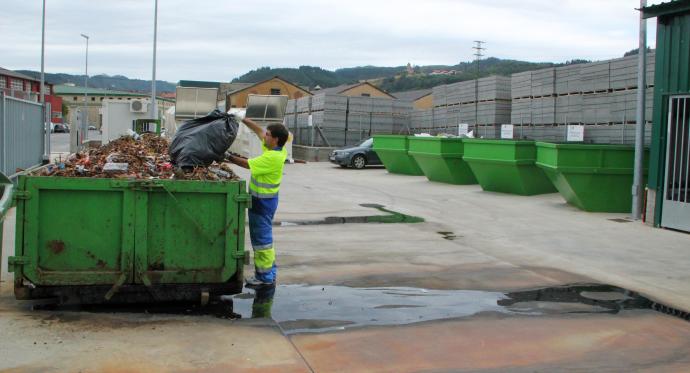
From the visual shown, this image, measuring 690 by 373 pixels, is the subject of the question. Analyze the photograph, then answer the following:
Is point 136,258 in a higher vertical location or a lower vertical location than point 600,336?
A: higher

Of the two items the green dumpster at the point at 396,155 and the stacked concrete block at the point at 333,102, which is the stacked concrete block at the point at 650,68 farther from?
the stacked concrete block at the point at 333,102

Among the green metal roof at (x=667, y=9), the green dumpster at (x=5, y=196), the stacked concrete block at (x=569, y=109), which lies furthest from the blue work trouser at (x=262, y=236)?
the stacked concrete block at (x=569, y=109)

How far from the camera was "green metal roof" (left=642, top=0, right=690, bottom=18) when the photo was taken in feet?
37.6

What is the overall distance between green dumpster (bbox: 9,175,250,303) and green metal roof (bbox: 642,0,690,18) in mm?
8830

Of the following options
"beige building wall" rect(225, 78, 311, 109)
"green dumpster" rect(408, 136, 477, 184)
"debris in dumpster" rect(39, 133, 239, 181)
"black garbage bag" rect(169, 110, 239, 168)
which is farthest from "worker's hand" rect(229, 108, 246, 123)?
"beige building wall" rect(225, 78, 311, 109)

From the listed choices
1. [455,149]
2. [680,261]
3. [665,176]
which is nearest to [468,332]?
[680,261]

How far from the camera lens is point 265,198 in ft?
23.6

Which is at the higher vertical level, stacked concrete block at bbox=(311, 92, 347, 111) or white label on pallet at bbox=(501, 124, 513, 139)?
stacked concrete block at bbox=(311, 92, 347, 111)

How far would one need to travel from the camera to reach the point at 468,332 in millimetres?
5926

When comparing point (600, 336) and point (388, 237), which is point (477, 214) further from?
point (600, 336)

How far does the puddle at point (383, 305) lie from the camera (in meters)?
6.23

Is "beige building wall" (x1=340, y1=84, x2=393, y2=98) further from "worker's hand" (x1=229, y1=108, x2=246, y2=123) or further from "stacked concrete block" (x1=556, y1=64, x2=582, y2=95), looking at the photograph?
"stacked concrete block" (x1=556, y1=64, x2=582, y2=95)

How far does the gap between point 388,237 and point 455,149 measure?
998cm

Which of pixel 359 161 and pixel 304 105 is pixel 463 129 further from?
pixel 304 105
